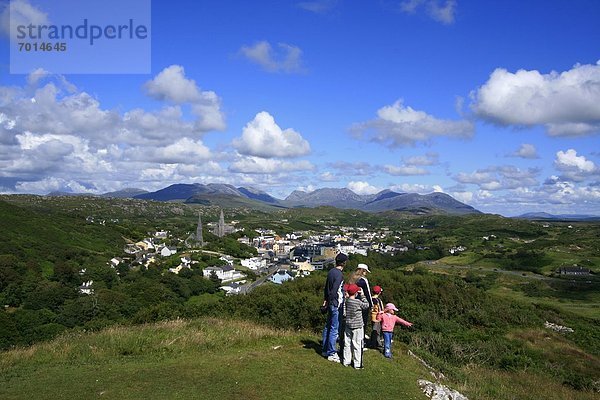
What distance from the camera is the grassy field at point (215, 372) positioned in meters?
8.12

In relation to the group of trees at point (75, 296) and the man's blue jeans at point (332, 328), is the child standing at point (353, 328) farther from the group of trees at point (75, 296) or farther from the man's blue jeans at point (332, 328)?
the group of trees at point (75, 296)

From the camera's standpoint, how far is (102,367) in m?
9.95

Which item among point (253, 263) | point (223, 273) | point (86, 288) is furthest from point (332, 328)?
point (253, 263)

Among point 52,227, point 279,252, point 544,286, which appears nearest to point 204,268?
point 52,227

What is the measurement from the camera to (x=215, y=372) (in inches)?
356

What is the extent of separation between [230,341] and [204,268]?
71710mm

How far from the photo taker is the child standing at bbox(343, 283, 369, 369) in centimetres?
949

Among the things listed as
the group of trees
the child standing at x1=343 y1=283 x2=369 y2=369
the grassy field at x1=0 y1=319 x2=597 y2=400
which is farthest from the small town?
the child standing at x1=343 y1=283 x2=369 y2=369

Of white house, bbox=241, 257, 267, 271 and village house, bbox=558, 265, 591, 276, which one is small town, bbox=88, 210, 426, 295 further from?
village house, bbox=558, 265, 591, 276

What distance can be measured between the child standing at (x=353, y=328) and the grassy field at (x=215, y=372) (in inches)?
13.9

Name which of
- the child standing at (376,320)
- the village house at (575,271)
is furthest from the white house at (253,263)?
the child standing at (376,320)

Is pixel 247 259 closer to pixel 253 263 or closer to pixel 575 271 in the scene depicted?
pixel 253 263

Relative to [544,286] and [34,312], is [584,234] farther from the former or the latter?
[34,312]

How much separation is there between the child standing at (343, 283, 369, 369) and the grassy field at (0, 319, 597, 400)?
0.35 meters
